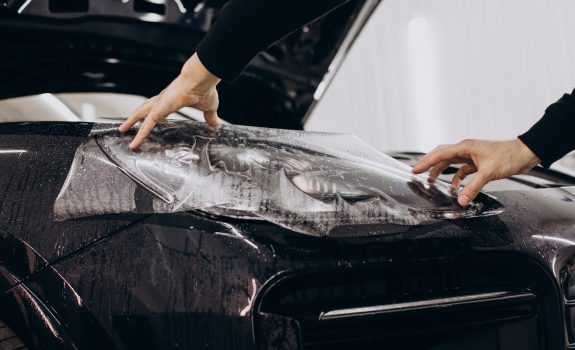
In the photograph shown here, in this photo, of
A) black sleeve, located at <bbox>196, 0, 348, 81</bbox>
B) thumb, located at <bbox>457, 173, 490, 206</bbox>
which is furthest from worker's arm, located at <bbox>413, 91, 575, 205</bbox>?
black sleeve, located at <bbox>196, 0, 348, 81</bbox>

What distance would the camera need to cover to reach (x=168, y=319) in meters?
0.67

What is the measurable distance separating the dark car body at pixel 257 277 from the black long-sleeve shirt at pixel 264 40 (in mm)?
173

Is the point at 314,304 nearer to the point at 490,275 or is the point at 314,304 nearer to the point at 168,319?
the point at 168,319

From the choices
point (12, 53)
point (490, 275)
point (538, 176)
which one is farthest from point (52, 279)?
point (538, 176)

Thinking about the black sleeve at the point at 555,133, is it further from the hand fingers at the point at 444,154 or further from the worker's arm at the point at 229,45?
the worker's arm at the point at 229,45

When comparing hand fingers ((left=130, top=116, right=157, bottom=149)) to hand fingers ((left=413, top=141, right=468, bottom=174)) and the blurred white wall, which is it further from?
the blurred white wall

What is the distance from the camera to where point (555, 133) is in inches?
39.9

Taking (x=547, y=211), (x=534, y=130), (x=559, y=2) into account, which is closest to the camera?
(x=547, y=211)

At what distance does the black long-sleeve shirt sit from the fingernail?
0.84ft

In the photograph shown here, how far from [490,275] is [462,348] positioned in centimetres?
13

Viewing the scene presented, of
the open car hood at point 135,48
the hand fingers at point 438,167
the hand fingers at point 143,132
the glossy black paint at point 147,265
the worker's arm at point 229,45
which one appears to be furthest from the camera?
the open car hood at point 135,48

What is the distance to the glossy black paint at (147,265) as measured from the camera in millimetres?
669

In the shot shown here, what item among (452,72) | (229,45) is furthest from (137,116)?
(452,72)

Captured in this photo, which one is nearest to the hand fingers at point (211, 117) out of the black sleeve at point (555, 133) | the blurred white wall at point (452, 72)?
the black sleeve at point (555, 133)
